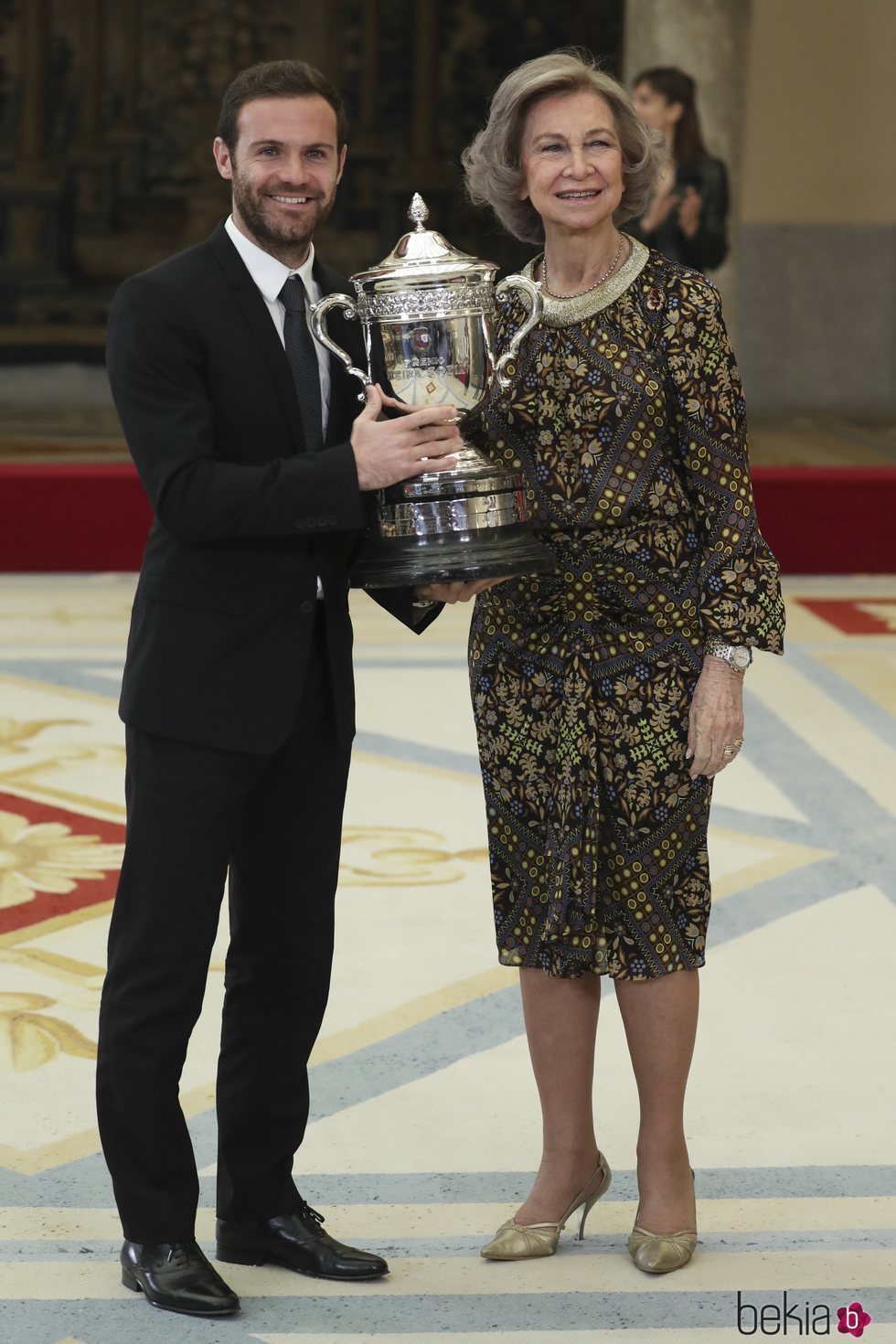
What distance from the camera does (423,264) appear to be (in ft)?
8.46

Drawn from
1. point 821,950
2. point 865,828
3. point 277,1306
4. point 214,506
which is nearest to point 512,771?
Result: point 214,506

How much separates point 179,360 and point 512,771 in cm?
81

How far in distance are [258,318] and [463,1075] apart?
5.26 ft

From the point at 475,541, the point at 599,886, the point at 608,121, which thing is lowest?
the point at 599,886

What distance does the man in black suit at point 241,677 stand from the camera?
97.7 inches

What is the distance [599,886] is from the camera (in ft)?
9.27

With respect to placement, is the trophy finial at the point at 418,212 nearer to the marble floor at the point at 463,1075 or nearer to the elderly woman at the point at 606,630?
the elderly woman at the point at 606,630

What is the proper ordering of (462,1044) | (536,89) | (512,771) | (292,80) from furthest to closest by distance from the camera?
(462,1044) < (512,771) < (536,89) < (292,80)

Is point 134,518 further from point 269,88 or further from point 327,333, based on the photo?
point 269,88

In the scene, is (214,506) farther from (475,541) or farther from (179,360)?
(475,541)
